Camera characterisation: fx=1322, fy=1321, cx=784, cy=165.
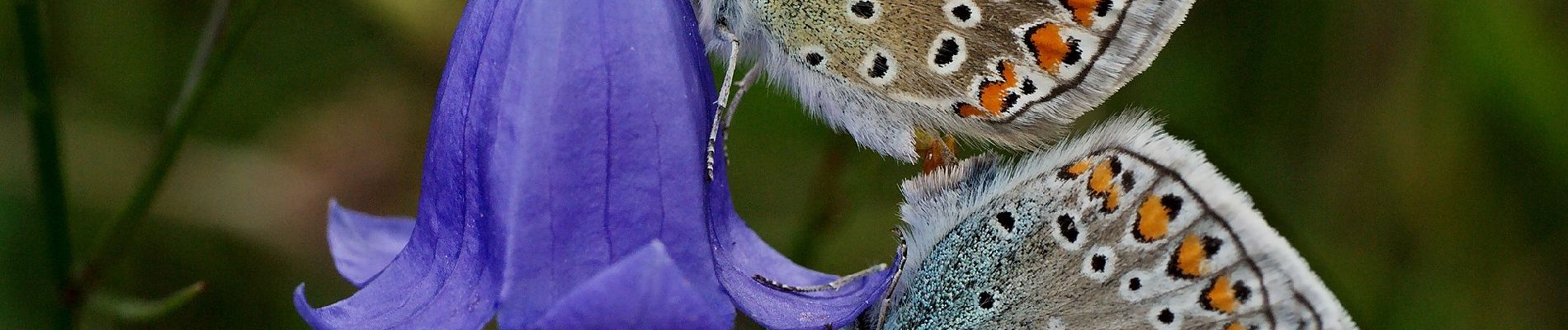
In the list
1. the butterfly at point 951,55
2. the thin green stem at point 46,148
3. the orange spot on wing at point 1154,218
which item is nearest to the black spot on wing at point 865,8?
the butterfly at point 951,55

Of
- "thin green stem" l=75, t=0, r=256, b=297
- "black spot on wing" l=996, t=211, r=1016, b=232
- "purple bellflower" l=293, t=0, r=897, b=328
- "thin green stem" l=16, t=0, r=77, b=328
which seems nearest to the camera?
"purple bellflower" l=293, t=0, r=897, b=328

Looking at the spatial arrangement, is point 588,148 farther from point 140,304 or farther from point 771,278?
point 140,304

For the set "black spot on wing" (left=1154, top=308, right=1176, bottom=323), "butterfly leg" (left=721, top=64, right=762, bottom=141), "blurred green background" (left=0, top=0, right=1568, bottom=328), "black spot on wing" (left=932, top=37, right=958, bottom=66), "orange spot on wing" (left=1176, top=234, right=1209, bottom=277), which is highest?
"black spot on wing" (left=932, top=37, right=958, bottom=66)

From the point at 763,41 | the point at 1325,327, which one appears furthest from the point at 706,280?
the point at 1325,327

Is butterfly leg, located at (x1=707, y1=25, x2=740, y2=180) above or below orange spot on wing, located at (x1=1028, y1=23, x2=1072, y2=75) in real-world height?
below

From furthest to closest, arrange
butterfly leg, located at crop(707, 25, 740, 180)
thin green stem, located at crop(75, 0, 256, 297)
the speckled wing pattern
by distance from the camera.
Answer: thin green stem, located at crop(75, 0, 256, 297), the speckled wing pattern, butterfly leg, located at crop(707, 25, 740, 180)

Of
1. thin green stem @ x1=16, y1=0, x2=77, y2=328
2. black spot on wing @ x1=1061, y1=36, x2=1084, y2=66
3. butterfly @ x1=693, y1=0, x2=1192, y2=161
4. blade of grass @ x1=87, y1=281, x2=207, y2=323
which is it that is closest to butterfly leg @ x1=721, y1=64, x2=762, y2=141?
butterfly @ x1=693, y1=0, x2=1192, y2=161

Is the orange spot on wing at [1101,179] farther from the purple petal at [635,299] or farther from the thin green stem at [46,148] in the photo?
the thin green stem at [46,148]

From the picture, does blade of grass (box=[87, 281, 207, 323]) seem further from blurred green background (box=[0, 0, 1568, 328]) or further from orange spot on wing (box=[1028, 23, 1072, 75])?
orange spot on wing (box=[1028, 23, 1072, 75])
